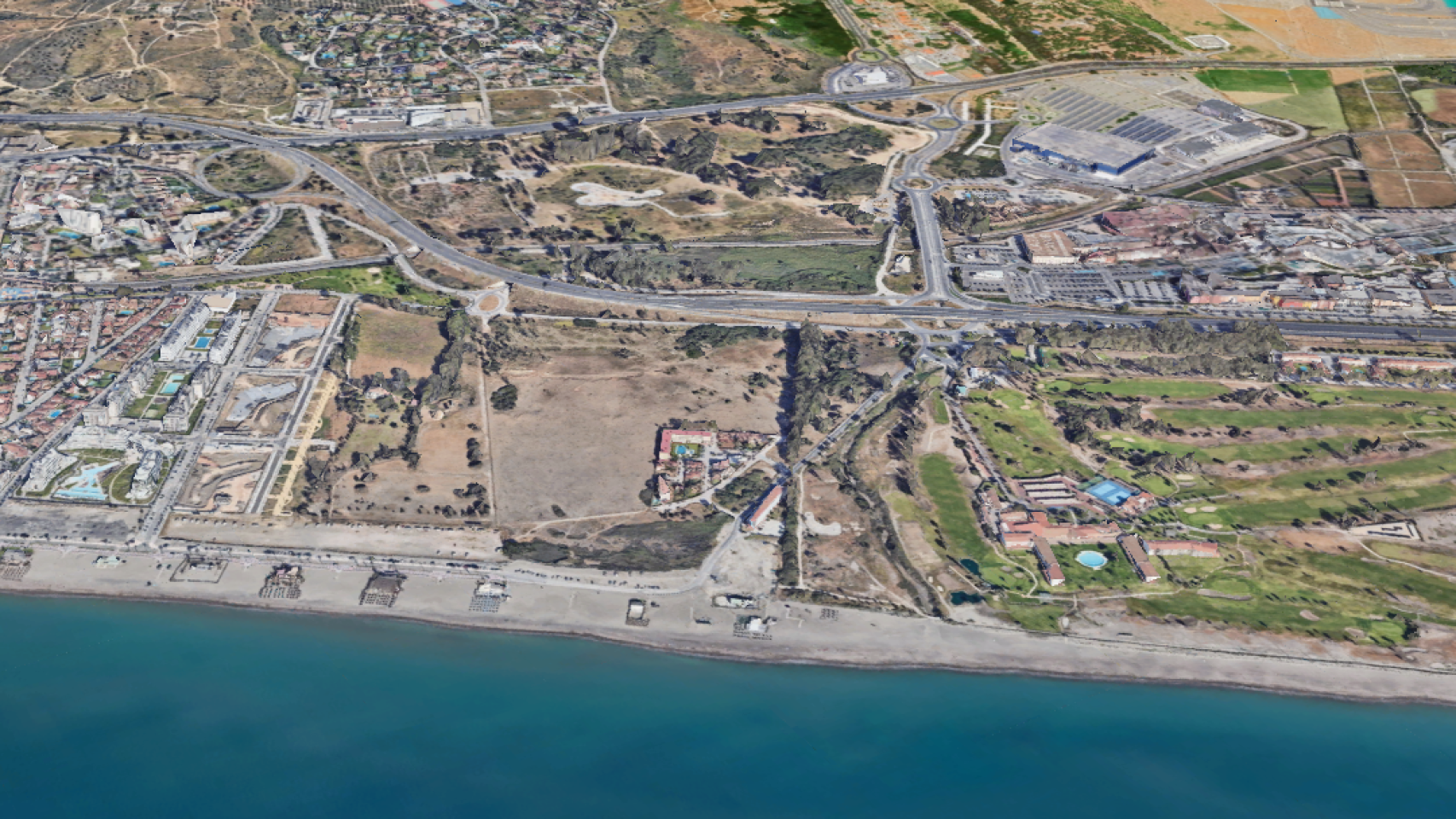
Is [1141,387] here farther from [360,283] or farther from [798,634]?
[360,283]

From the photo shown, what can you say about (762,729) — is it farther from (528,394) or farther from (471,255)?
(471,255)

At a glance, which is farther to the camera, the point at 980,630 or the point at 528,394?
the point at 528,394

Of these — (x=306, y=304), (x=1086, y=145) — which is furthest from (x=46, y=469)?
(x=1086, y=145)

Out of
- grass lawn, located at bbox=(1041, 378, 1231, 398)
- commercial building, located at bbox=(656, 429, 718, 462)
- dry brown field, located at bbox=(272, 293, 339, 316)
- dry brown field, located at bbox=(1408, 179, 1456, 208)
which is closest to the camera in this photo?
commercial building, located at bbox=(656, 429, 718, 462)

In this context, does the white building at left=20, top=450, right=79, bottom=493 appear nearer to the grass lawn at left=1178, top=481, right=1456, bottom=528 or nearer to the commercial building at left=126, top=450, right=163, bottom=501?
the commercial building at left=126, top=450, right=163, bottom=501

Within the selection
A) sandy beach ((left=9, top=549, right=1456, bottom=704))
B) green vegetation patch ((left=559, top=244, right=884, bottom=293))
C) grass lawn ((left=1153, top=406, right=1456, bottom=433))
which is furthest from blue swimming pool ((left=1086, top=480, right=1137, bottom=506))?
green vegetation patch ((left=559, top=244, right=884, bottom=293))

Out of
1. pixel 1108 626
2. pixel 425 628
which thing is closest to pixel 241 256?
pixel 425 628
